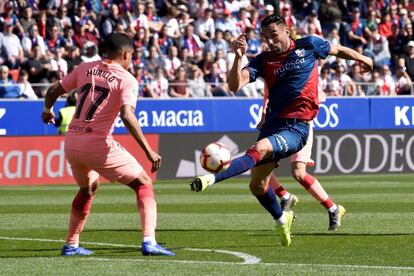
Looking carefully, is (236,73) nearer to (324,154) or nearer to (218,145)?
(218,145)

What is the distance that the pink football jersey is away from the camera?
36.8 ft

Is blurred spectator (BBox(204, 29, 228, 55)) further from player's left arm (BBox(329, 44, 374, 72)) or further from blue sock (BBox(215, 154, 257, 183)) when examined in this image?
blue sock (BBox(215, 154, 257, 183))

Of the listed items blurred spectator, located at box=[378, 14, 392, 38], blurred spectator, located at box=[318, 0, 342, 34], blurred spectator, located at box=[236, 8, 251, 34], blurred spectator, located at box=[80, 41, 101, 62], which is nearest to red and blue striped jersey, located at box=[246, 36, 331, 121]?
blurred spectator, located at box=[80, 41, 101, 62]

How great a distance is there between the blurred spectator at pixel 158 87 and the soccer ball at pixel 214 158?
18936 millimetres

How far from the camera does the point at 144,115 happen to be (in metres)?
29.1

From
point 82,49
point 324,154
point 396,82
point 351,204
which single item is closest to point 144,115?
point 82,49

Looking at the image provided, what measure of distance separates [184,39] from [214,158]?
831 inches

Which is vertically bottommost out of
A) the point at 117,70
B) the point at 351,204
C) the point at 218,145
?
the point at 351,204

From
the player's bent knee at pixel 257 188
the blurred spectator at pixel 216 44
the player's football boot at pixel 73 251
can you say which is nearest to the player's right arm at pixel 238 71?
the player's bent knee at pixel 257 188

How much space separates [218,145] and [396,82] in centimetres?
2241

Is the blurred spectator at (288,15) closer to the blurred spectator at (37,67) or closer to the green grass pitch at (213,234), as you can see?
the blurred spectator at (37,67)

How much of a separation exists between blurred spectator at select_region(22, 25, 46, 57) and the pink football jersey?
17.9 m

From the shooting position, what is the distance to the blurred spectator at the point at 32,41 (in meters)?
29.0

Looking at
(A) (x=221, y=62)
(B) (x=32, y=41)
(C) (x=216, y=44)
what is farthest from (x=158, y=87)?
(B) (x=32, y=41)
